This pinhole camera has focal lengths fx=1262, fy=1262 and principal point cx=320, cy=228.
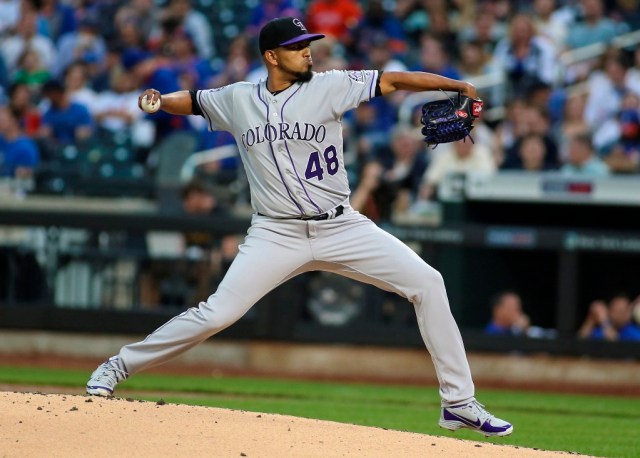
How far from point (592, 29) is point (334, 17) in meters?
3.14

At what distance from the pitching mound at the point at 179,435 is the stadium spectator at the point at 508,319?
5653 mm

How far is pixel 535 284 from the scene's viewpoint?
484 inches

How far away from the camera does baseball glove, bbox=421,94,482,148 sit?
20.6ft

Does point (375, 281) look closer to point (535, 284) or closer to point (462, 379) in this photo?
point (462, 379)

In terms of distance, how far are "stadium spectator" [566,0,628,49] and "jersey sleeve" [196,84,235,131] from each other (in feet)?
Result: 27.9

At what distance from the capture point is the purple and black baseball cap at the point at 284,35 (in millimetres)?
6293

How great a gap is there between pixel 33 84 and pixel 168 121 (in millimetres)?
2491

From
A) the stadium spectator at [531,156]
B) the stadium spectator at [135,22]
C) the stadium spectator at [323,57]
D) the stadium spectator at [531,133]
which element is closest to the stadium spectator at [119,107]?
the stadium spectator at [135,22]

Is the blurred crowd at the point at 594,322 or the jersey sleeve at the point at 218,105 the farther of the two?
the blurred crowd at the point at 594,322

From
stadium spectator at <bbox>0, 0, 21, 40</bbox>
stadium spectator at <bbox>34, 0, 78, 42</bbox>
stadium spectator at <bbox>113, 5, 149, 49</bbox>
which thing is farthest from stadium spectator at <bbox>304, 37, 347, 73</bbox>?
stadium spectator at <bbox>0, 0, 21, 40</bbox>

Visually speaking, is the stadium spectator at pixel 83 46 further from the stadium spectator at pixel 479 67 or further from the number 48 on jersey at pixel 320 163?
the number 48 on jersey at pixel 320 163

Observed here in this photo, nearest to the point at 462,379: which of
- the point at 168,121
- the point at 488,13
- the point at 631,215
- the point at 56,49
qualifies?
the point at 631,215

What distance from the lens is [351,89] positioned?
250 inches

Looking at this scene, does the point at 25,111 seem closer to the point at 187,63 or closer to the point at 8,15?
the point at 187,63
